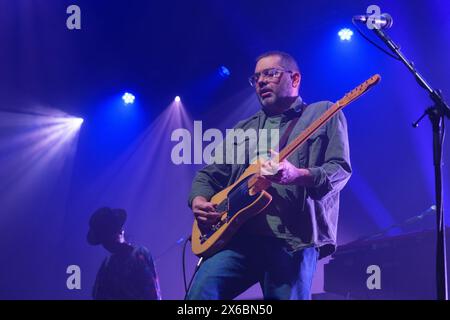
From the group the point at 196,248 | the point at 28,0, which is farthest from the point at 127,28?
the point at 196,248

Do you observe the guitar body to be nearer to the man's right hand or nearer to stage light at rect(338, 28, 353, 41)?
the man's right hand

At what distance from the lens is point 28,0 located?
19.1 ft

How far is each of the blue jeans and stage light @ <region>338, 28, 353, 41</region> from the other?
130 inches

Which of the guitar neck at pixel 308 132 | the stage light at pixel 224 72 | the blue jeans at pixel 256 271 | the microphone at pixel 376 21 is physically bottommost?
the blue jeans at pixel 256 271

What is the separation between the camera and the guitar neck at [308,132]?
3184 millimetres

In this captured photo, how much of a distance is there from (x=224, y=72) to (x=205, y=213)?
2872 mm

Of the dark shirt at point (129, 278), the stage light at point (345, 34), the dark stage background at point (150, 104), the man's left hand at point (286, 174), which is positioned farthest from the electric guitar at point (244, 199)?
the stage light at point (345, 34)

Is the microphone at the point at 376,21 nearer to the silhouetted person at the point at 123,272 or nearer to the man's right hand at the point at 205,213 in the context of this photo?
the man's right hand at the point at 205,213

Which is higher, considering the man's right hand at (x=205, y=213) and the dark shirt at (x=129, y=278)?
the man's right hand at (x=205, y=213)

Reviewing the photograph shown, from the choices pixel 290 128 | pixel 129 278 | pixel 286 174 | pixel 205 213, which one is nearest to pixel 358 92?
pixel 290 128

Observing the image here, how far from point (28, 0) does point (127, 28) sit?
106cm

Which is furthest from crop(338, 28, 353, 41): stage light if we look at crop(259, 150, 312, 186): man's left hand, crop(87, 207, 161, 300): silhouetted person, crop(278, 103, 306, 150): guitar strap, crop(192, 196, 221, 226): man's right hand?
crop(259, 150, 312, 186): man's left hand

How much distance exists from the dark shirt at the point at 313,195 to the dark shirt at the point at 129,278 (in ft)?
5.01

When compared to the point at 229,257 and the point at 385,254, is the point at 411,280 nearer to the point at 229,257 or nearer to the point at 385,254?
the point at 385,254
